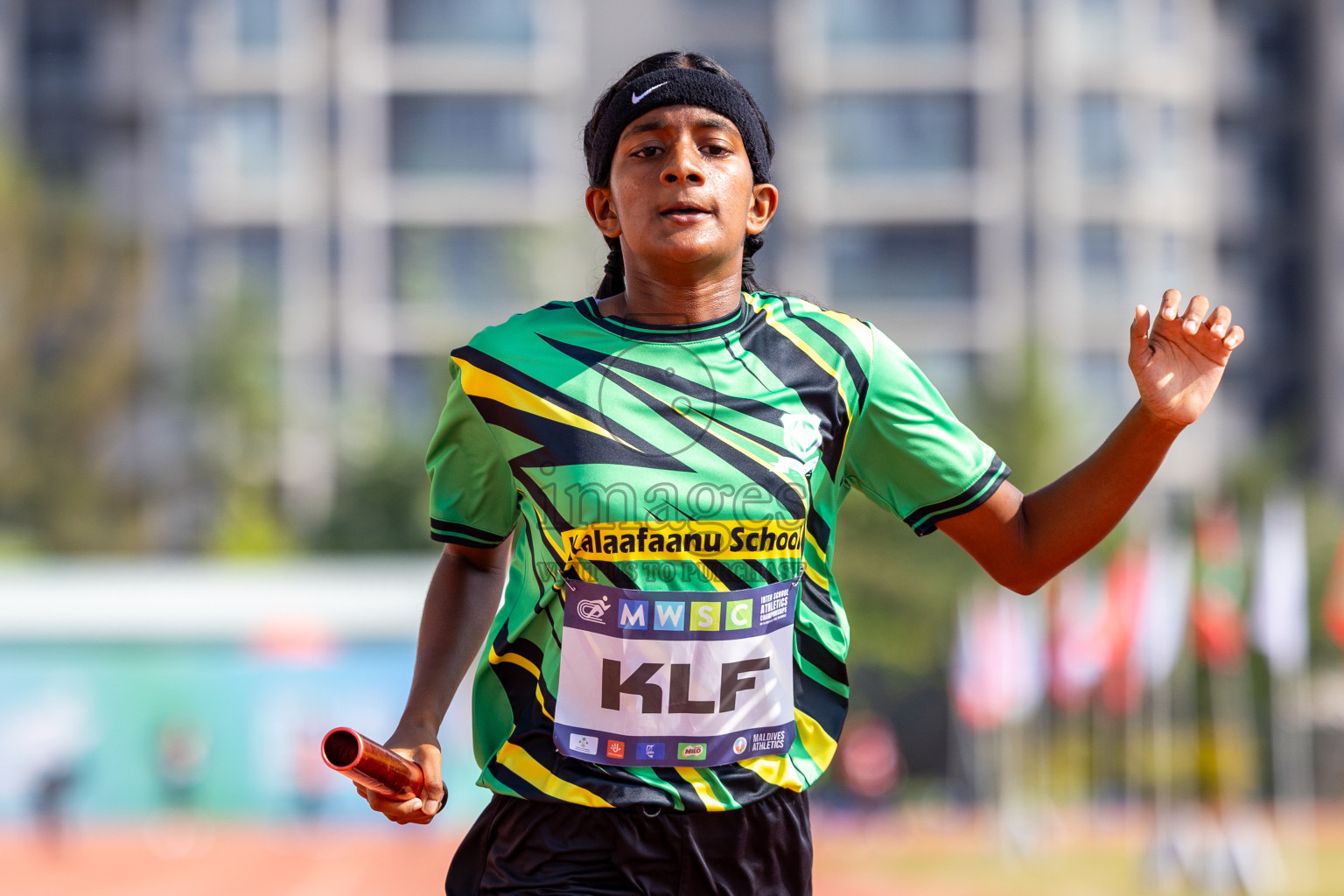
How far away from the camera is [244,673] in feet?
59.3

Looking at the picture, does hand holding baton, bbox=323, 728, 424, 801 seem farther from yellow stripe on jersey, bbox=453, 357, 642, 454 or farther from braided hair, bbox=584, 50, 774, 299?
braided hair, bbox=584, 50, 774, 299

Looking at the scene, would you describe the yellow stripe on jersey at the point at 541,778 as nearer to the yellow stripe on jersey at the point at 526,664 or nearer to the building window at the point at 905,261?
the yellow stripe on jersey at the point at 526,664

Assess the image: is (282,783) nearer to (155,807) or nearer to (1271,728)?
(155,807)

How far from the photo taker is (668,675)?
2.20 metres

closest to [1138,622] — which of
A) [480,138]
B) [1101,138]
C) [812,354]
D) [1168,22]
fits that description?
[812,354]

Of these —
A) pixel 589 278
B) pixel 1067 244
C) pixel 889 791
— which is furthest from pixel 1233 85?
pixel 589 278

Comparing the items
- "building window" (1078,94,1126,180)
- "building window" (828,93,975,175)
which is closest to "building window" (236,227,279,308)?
"building window" (828,93,975,175)

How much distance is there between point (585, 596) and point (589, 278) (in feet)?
2.75

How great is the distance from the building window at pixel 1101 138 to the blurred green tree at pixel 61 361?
62.6 feet

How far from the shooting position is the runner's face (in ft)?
7.57

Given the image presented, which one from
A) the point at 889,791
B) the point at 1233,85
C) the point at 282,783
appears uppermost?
the point at 1233,85

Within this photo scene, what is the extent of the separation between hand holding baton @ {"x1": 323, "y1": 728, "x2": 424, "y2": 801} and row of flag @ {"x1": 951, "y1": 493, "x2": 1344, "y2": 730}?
12.4m

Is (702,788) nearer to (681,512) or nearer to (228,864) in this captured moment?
(681,512)

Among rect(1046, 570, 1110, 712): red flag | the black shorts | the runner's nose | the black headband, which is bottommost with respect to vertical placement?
rect(1046, 570, 1110, 712): red flag
